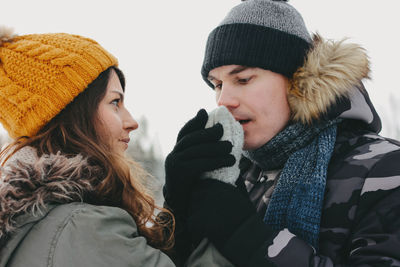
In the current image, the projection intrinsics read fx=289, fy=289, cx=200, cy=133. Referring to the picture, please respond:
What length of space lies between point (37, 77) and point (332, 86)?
1564 millimetres

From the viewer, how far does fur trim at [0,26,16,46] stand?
1.59m

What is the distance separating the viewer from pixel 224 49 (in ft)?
6.12

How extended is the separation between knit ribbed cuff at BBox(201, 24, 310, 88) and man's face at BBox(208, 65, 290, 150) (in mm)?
49

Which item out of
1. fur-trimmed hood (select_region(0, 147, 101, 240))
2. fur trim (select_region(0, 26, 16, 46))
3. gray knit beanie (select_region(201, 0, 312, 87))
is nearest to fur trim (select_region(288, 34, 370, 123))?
gray knit beanie (select_region(201, 0, 312, 87))

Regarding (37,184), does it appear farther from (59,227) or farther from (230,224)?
(230,224)

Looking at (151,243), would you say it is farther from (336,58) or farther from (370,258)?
(336,58)

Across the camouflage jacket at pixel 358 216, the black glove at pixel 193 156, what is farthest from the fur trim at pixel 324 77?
the black glove at pixel 193 156

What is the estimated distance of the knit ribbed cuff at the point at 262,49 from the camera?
1.79 m

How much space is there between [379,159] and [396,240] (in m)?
0.38

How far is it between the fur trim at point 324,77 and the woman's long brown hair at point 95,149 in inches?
39.0

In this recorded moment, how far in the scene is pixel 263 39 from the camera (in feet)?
5.96

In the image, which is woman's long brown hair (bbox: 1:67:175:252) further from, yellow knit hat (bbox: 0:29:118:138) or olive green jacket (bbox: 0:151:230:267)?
olive green jacket (bbox: 0:151:230:267)

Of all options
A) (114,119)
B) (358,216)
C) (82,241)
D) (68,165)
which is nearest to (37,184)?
(68,165)

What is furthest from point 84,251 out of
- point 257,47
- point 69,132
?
point 257,47
